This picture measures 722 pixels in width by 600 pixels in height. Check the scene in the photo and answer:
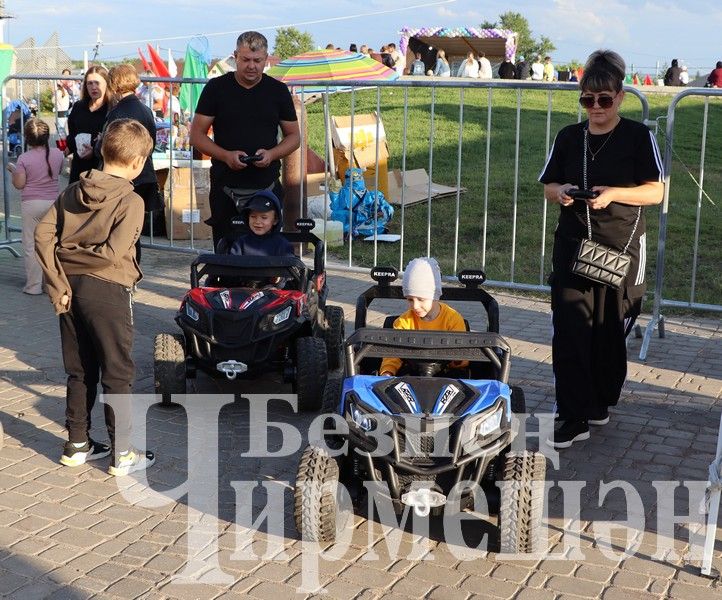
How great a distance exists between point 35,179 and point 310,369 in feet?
14.1

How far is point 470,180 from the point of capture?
52.6 feet

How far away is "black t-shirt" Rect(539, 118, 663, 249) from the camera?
546 cm

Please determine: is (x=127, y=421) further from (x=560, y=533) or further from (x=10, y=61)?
(x=10, y=61)

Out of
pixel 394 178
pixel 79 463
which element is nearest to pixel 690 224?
pixel 394 178

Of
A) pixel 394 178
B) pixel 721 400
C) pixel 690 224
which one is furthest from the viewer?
pixel 394 178

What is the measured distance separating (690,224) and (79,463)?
398 inches

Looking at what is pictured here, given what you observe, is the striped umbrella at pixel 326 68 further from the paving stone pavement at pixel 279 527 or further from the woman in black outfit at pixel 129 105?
the paving stone pavement at pixel 279 527

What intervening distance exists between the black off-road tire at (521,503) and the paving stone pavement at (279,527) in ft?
0.36

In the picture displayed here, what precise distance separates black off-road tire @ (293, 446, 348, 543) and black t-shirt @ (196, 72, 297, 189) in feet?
12.0

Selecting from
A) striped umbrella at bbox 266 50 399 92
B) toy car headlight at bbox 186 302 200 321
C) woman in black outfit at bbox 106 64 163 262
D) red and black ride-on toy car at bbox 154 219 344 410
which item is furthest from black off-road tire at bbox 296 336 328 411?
striped umbrella at bbox 266 50 399 92

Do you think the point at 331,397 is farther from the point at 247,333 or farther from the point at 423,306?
the point at 247,333

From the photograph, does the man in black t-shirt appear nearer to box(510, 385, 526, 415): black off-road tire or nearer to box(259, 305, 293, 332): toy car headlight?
box(259, 305, 293, 332): toy car headlight

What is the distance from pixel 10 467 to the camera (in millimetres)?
5203

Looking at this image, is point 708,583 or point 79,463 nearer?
point 708,583
